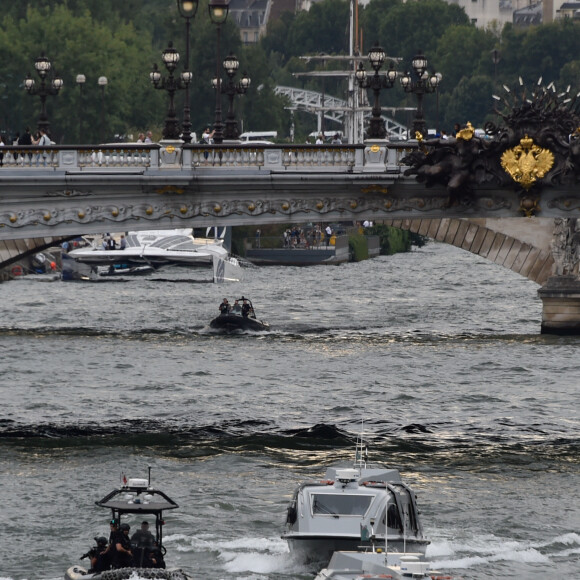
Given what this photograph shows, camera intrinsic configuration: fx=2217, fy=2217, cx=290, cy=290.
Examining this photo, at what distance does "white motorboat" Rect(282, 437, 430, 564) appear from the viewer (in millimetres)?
47188

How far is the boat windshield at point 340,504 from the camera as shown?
4816 centimetres

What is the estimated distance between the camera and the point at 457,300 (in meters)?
111

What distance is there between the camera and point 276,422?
2613 inches

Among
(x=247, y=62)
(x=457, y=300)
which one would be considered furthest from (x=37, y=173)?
(x=247, y=62)

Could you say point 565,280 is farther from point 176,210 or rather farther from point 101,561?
point 101,561

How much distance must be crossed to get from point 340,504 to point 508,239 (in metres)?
41.0

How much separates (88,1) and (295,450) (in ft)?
443

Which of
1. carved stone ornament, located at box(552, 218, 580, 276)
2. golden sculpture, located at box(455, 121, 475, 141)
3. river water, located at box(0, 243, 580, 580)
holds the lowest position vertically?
river water, located at box(0, 243, 580, 580)

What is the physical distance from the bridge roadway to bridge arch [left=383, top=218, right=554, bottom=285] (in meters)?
18.4

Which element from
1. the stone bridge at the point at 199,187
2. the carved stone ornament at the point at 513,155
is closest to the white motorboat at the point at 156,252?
the stone bridge at the point at 199,187

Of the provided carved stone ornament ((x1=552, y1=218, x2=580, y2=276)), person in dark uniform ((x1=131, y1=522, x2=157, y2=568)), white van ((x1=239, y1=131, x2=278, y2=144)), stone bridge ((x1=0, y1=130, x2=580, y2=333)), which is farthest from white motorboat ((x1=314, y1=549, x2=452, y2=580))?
white van ((x1=239, y1=131, x2=278, y2=144))

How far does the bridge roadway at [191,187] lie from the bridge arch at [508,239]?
60.5 feet

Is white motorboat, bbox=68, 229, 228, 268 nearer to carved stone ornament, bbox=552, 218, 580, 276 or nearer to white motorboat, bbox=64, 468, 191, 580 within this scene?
carved stone ornament, bbox=552, 218, 580, 276

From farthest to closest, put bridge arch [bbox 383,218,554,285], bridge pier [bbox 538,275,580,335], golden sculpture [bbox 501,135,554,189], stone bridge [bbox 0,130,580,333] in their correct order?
bridge arch [bbox 383,218,554,285] → bridge pier [bbox 538,275,580,335] → stone bridge [bbox 0,130,580,333] → golden sculpture [bbox 501,135,554,189]
